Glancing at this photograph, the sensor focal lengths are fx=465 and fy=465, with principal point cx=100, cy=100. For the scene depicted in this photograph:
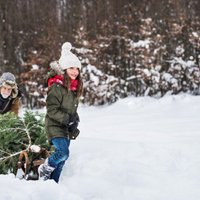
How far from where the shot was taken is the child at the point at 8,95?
Result: 6.31 metres

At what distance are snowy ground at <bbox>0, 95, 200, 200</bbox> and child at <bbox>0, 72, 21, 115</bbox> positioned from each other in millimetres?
998

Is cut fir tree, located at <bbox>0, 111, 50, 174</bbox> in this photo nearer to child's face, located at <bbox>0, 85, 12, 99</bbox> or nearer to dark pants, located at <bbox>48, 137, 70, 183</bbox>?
child's face, located at <bbox>0, 85, 12, 99</bbox>

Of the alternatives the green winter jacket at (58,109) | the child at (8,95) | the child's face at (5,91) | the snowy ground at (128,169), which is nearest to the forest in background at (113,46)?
the snowy ground at (128,169)

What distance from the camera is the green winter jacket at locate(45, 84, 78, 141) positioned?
496cm

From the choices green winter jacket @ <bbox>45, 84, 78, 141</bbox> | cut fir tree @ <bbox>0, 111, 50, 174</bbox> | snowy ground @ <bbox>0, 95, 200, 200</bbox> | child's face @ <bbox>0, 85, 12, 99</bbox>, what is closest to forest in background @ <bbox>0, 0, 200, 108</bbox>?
snowy ground @ <bbox>0, 95, 200, 200</bbox>

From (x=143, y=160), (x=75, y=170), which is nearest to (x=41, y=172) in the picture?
(x=75, y=170)

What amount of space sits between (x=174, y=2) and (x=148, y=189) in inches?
382

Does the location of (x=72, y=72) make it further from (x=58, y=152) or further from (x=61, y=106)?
(x=58, y=152)

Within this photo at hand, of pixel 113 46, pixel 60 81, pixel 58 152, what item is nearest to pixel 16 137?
pixel 58 152

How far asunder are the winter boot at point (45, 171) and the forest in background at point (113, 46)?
863cm

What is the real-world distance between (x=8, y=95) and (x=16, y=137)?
0.84 metres

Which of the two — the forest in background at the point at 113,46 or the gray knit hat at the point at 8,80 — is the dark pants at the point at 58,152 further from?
the forest in background at the point at 113,46

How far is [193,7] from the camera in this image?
13836 millimetres

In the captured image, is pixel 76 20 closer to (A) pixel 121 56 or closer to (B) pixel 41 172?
(A) pixel 121 56
